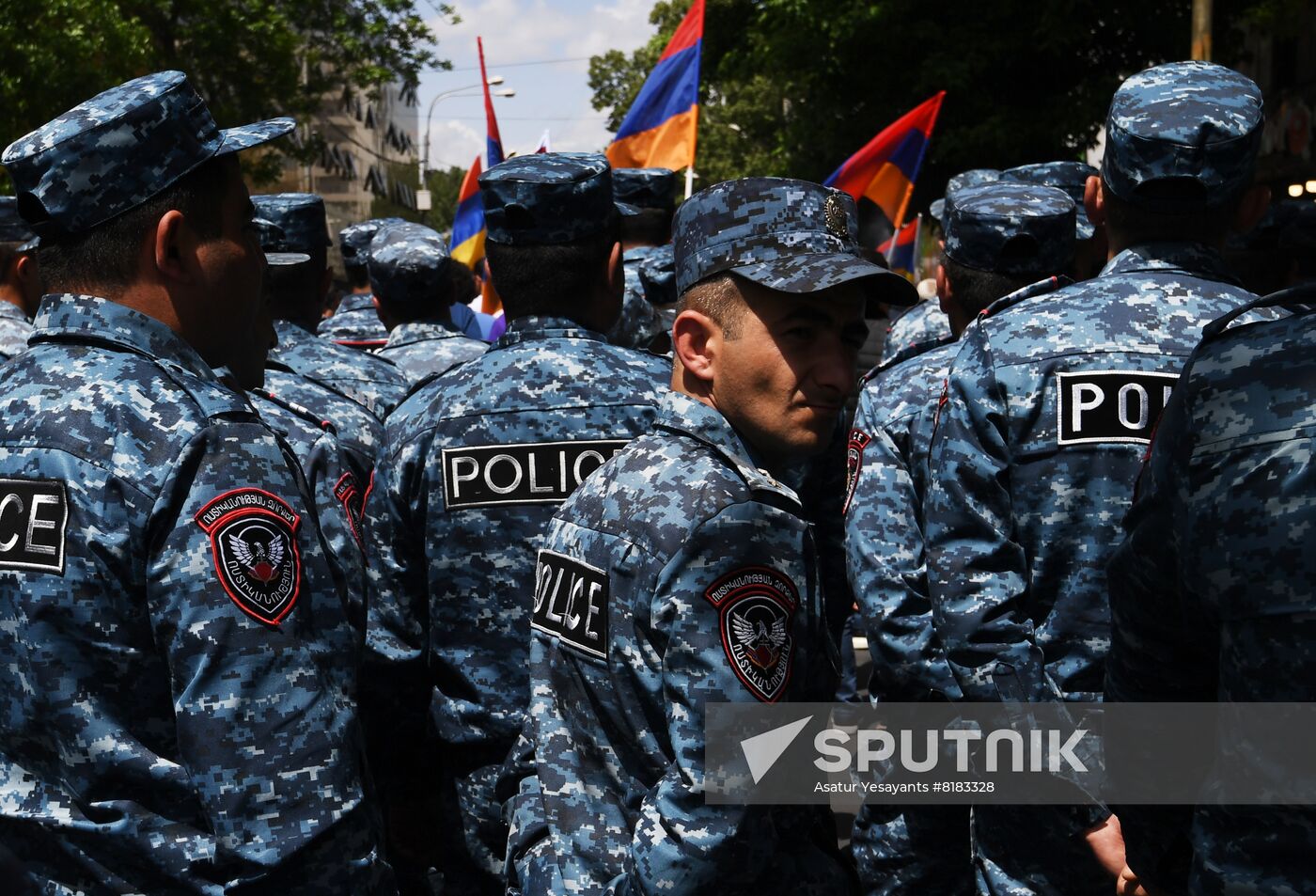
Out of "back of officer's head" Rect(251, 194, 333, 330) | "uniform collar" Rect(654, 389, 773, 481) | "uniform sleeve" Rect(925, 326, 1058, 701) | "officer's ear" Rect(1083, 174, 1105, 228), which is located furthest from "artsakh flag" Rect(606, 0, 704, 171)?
"uniform collar" Rect(654, 389, 773, 481)

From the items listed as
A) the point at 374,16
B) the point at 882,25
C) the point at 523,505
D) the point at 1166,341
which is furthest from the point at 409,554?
the point at 374,16

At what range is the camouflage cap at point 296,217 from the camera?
5457 mm

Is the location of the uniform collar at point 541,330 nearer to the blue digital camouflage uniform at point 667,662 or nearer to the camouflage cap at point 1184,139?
the blue digital camouflage uniform at point 667,662

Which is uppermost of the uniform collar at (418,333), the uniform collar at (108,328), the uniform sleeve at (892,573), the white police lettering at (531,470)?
the uniform collar at (108,328)

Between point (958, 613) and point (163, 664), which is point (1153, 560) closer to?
point (958, 613)

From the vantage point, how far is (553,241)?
3.73 m

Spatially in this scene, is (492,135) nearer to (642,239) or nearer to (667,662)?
(642,239)

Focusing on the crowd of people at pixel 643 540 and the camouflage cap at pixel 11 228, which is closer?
→ the crowd of people at pixel 643 540

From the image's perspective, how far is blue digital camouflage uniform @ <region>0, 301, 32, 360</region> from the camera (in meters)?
5.62

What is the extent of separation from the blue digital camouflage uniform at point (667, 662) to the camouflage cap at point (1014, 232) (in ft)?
6.41

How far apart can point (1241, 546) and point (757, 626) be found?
26.6 inches

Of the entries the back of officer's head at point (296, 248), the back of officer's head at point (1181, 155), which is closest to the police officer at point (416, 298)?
the back of officer's head at point (296, 248)

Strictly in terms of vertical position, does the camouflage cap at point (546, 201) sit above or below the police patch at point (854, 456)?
above

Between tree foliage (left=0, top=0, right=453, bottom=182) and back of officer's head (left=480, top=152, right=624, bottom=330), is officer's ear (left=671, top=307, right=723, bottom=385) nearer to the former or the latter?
A: back of officer's head (left=480, top=152, right=624, bottom=330)
